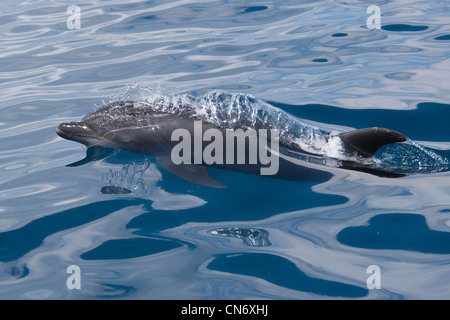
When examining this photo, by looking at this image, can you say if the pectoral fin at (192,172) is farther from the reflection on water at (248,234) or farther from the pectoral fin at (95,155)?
the reflection on water at (248,234)

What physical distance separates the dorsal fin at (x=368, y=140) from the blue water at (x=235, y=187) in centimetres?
32

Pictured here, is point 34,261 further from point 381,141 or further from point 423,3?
point 423,3

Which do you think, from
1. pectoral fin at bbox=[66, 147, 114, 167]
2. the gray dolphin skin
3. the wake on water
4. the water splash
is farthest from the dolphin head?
the water splash

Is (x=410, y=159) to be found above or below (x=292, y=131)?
below

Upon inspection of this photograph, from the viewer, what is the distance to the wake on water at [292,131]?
22.1ft

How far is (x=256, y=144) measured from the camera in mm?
6668

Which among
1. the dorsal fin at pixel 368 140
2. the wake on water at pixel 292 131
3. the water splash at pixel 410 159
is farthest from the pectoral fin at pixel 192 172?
the water splash at pixel 410 159

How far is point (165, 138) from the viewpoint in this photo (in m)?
6.77

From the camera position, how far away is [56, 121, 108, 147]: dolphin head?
682cm

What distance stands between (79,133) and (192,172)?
142cm

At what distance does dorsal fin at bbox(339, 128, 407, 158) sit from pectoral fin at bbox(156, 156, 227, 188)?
1545 mm

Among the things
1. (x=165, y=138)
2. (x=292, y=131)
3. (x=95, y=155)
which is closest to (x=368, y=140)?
(x=292, y=131)

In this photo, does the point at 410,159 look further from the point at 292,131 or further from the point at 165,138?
the point at 165,138

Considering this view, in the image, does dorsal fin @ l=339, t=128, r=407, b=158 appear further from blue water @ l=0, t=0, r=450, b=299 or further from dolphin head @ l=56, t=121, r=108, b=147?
dolphin head @ l=56, t=121, r=108, b=147
